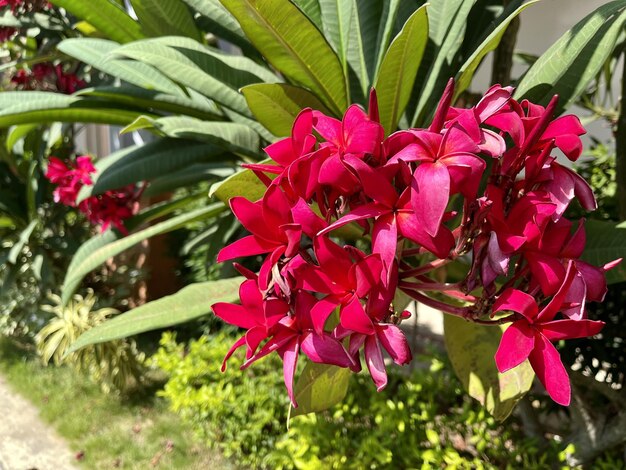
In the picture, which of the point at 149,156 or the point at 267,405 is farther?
the point at 267,405

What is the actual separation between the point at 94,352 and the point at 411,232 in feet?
9.87

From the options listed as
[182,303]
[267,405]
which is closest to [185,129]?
[182,303]

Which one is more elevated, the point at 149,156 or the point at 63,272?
the point at 149,156

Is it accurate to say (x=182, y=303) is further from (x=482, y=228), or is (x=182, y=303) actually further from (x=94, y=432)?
(x=94, y=432)

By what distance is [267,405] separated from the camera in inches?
84.4

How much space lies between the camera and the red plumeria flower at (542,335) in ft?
1.90

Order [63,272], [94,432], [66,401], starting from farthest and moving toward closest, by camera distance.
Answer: [63,272], [66,401], [94,432]

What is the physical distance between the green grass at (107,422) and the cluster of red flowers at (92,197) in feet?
3.72

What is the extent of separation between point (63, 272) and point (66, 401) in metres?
0.92

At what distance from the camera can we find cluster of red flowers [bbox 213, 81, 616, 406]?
591 mm

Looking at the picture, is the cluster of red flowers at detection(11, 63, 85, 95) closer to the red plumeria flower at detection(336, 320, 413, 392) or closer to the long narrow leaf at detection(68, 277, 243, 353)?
the long narrow leaf at detection(68, 277, 243, 353)

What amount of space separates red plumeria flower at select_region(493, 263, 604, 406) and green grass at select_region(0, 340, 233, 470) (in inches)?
83.8

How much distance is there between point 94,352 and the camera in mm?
3213

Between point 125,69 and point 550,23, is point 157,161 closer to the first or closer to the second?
point 125,69
